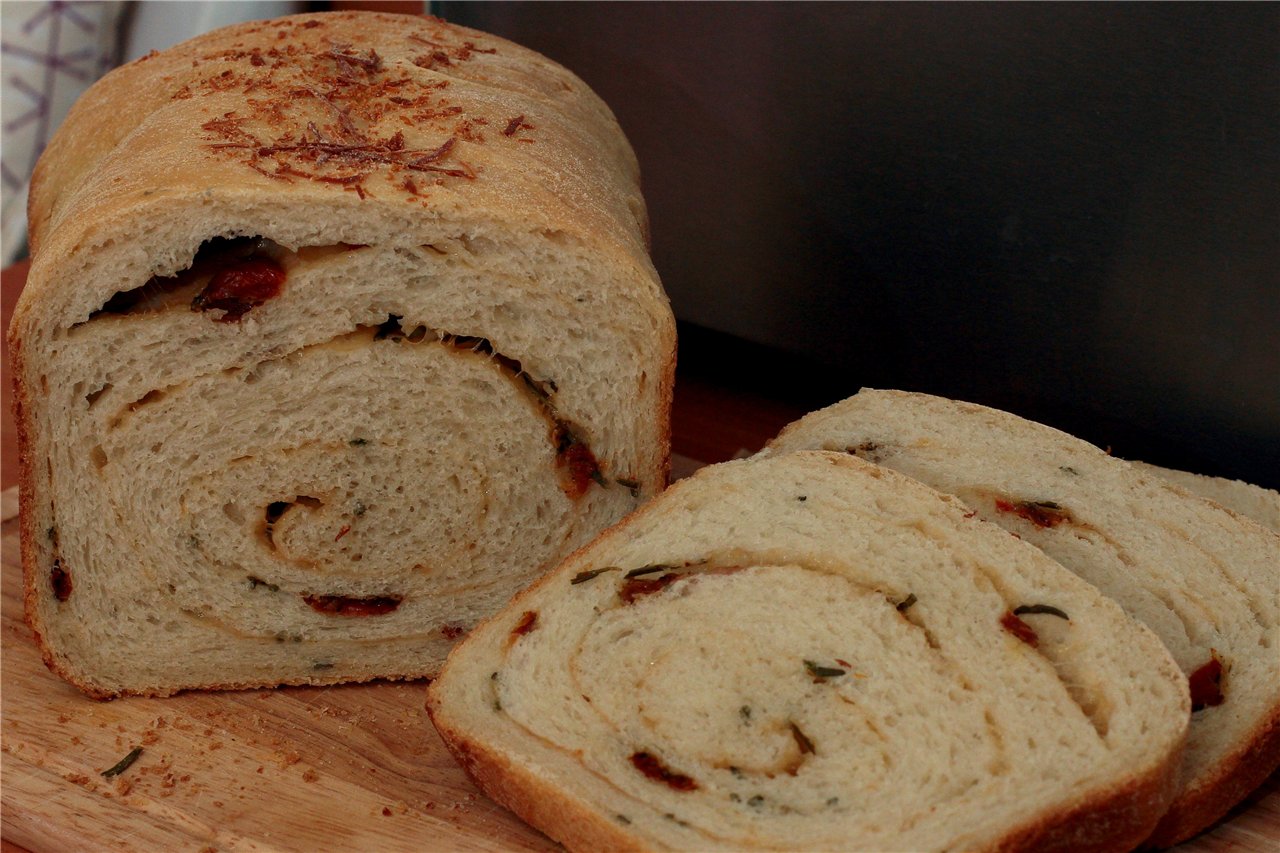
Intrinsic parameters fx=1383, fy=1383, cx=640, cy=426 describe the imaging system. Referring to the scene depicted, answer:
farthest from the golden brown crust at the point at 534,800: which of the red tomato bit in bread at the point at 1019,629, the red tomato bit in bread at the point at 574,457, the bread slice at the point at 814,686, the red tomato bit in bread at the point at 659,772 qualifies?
the red tomato bit in bread at the point at 1019,629

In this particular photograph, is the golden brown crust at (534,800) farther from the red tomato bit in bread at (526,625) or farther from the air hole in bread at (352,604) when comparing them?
the air hole in bread at (352,604)

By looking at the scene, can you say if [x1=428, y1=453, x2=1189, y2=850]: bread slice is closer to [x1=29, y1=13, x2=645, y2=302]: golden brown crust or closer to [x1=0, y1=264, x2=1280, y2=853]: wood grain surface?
[x1=0, y1=264, x2=1280, y2=853]: wood grain surface

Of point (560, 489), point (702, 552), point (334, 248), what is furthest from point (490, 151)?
point (702, 552)

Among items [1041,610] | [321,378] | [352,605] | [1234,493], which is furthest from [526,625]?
[1234,493]

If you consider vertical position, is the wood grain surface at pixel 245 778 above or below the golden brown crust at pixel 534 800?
below

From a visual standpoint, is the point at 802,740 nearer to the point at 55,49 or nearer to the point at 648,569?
the point at 648,569

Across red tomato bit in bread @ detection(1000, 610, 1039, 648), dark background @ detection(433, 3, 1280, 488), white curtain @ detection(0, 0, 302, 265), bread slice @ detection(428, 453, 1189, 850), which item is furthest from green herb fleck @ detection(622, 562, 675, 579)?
white curtain @ detection(0, 0, 302, 265)
